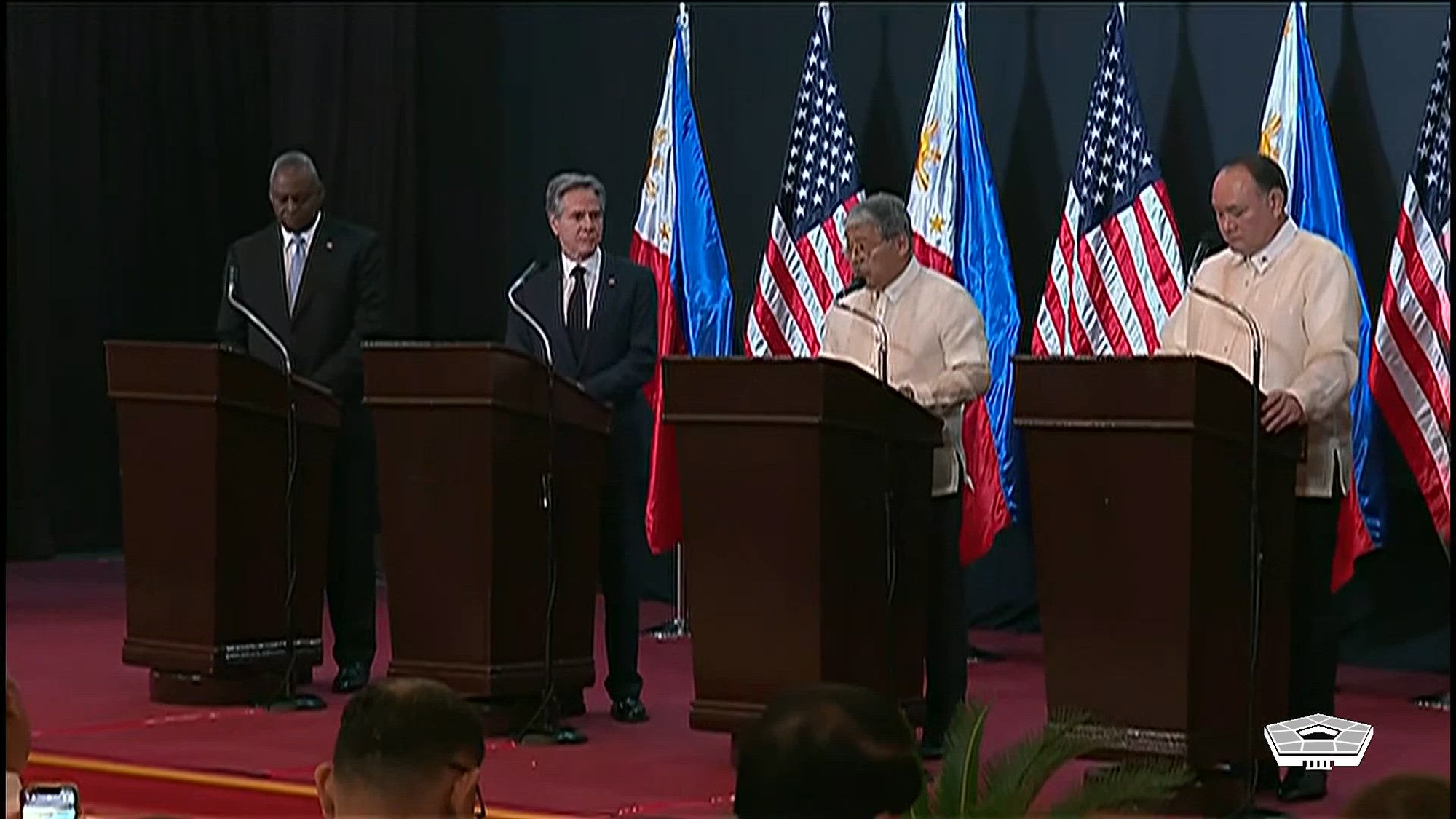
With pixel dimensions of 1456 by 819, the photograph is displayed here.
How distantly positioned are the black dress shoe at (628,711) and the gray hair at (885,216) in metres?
1.43

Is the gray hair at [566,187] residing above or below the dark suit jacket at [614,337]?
above

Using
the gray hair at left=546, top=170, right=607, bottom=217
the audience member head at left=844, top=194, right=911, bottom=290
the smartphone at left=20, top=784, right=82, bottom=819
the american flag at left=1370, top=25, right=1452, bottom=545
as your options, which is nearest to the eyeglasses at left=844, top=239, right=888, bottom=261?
the audience member head at left=844, top=194, right=911, bottom=290

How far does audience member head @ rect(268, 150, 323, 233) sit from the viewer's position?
653cm

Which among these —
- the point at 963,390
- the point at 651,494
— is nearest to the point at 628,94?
the point at 651,494

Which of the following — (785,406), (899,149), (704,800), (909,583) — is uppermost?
(899,149)

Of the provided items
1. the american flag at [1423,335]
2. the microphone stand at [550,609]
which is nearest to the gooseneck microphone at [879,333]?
the microphone stand at [550,609]

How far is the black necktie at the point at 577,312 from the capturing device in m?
6.09

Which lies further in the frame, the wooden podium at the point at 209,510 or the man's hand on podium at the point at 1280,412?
the wooden podium at the point at 209,510

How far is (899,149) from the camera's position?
8.74 metres

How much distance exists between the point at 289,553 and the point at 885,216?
197 centimetres

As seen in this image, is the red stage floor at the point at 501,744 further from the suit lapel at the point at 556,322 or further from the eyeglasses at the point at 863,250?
the eyeglasses at the point at 863,250

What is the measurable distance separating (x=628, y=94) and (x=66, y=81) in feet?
8.62

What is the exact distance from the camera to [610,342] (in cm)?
607

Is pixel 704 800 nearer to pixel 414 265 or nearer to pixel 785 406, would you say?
pixel 785 406
